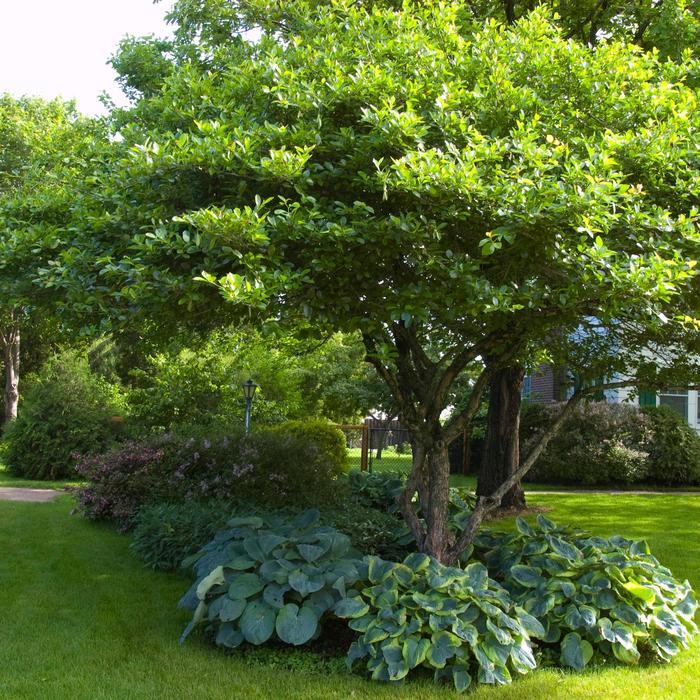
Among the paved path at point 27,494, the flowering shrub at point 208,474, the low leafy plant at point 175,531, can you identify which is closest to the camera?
the low leafy plant at point 175,531

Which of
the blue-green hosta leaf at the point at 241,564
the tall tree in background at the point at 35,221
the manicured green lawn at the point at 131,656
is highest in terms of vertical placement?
the tall tree in background at the point at 35,221

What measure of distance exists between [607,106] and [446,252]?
1564mm

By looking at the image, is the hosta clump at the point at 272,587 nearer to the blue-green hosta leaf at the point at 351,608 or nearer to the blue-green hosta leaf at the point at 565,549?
the blue-green hosta leaf at the point at 351,608

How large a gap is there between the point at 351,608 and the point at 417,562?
2.35ft

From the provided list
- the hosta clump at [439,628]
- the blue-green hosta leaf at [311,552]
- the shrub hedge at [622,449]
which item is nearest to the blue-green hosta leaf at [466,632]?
the hosta clump at [439,628]

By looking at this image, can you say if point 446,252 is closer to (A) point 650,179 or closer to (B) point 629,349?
(A) point 650,179

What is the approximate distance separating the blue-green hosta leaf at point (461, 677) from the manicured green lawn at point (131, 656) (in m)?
0.06

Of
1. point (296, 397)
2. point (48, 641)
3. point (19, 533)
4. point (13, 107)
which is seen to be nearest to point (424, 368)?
point (48, 641)

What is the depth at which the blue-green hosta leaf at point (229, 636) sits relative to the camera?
15.0ft

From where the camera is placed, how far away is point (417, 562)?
16.4ft

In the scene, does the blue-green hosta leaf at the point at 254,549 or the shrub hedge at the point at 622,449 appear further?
the shrub hedge at the point at 622,449

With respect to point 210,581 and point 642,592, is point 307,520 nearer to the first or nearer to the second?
point 210,581

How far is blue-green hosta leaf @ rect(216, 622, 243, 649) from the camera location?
15.0 feet

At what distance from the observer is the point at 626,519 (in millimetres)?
10656
